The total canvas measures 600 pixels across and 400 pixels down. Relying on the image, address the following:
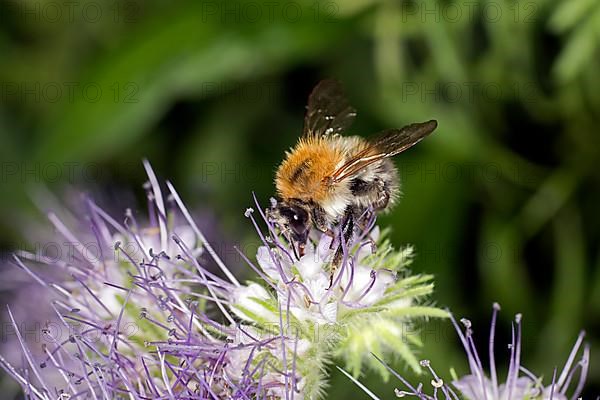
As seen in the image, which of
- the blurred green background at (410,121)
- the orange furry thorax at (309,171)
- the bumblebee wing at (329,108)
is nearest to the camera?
the orange furry thorax at (309,171)

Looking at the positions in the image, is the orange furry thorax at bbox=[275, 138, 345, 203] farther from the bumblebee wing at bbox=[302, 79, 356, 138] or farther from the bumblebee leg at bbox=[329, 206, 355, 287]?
the bumblebee wing at bbox=[302, 79, 356, 138]

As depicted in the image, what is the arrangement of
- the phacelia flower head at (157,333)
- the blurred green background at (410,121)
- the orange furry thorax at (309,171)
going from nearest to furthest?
the phacelia flower head at (157,333) → the orange furry thorax at (309,171) → the blurred green background at (410,121)

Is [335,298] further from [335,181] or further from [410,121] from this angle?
[410,121]

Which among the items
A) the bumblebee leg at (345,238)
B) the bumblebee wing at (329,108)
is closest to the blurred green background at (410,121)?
the bumblebee wing at (329,108)

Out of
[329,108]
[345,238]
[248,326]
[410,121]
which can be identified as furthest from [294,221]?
[410,121]

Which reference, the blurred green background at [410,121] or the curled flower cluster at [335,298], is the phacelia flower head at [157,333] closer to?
the curled flower cluster at [335,298]

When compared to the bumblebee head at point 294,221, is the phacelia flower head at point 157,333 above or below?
below

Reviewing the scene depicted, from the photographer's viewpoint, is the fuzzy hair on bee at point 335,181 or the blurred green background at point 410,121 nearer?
the fuzzy hair on bee at point 335,181

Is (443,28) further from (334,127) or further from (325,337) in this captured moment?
(325,337)
